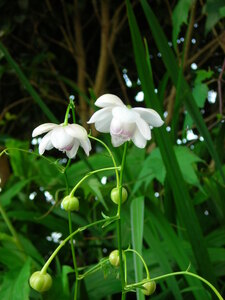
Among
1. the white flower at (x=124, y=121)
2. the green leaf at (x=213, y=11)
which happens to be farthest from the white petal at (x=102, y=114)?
the green leaf at (x=213, y=11)

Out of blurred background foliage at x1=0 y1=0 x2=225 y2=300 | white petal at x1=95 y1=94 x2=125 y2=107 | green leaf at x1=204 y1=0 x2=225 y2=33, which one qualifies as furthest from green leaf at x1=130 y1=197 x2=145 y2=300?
green leaf at x1=204 y1=0 x2=225 y2=33

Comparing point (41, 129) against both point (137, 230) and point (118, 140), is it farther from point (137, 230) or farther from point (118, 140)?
point (137, 230)

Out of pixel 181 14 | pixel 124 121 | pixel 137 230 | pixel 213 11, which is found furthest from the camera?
pixel 213 11

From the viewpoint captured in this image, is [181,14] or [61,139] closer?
[61,139]

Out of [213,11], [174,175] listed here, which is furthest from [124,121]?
[213,11]

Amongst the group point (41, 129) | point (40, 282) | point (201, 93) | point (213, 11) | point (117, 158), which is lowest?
point (40, 282)

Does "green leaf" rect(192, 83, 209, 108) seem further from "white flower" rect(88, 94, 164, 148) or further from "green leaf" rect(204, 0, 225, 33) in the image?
"white flower" rect(88, 94, 164, 148)
